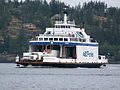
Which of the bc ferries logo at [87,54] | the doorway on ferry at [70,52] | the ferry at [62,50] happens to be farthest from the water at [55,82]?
the bc ferries logo at [87,54]

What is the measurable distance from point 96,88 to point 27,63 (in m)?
43.5

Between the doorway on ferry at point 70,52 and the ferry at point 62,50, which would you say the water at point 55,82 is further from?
the doorway on ferry at point 70,52

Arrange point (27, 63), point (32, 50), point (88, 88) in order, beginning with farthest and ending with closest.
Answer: point (32, 50) < point (27, 63) < point (88, 88)

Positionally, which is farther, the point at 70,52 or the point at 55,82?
the point at 70,52

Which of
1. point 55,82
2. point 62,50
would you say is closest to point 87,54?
point 62,50

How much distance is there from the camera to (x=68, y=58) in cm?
13425

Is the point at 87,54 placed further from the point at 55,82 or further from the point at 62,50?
the point at 55,82

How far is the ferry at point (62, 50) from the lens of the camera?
5103 inches

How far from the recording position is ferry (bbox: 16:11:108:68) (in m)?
130

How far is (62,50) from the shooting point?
13625cm

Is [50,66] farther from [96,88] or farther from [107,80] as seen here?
[96,88]

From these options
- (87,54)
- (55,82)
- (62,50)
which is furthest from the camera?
(87,54)

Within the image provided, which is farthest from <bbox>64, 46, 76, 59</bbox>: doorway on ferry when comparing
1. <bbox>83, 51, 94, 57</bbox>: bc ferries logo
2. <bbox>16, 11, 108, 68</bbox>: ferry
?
<bbox>83, 51, 94, 57</bbox>: bc ferries logo

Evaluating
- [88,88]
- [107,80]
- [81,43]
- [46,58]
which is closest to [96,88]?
[88,88]
